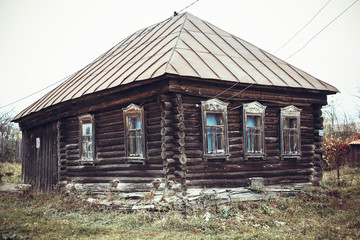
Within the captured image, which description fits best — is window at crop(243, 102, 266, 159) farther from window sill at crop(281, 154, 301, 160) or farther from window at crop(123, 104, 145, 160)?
window at crop(123, 104, 145, 160)

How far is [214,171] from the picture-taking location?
34.1ft

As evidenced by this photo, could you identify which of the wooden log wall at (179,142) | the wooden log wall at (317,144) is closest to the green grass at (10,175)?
the wooden log wall at (179,142)

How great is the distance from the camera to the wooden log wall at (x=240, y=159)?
398 inches

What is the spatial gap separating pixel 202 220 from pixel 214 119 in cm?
328

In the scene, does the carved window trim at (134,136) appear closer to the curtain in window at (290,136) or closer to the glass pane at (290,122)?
the curtain in window at (290,136)

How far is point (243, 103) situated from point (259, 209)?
3236 millimetres

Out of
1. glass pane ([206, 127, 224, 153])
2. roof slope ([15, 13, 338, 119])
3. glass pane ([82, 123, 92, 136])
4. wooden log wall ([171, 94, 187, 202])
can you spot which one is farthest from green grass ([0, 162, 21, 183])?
glass pane ([206, 127, 224, 153])

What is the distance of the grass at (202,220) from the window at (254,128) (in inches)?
63.7

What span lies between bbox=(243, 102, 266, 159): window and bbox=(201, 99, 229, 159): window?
2.70 feet

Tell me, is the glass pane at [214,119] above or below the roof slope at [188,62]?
below

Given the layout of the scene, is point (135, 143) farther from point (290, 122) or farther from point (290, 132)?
point (290, 122)

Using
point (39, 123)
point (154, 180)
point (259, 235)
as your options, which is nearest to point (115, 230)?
point (154, 180)

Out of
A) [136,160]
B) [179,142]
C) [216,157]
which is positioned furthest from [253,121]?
[136,160]

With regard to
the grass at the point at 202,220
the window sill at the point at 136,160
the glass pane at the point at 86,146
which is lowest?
the grass at the point at 202,220
